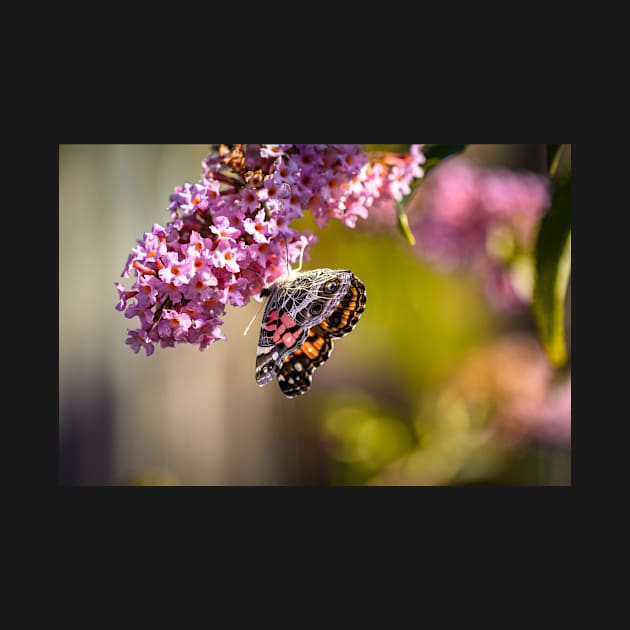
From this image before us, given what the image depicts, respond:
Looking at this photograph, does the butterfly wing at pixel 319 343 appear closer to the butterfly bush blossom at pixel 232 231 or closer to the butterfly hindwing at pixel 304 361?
the butterfly hindwing at pixel 304 361

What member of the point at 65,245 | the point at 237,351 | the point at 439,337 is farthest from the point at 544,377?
the point at 65,245

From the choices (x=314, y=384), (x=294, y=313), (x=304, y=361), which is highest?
(x=294, y=313)

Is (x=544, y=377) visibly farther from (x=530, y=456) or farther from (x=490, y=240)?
(x=490, y=240)

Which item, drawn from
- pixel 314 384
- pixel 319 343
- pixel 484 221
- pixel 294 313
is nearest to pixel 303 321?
pixel 294 313

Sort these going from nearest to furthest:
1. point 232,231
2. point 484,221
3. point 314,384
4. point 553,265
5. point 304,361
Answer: point 232,231 < point 304,361 < point 553,265 < point 484,221 < point 314,384

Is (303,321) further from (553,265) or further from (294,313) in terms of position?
(553,265)

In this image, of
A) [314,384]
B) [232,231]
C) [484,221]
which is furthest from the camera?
[314,384]

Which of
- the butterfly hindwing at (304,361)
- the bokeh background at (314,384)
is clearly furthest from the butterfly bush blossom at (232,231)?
the bokeh background at (314,384)
